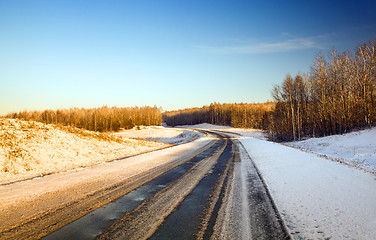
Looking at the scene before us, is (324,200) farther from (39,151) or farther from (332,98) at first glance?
(332,98)

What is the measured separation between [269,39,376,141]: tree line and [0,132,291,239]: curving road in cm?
2618

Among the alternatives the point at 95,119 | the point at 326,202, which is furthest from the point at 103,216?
the point at 95,119

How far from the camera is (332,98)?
1102 inches

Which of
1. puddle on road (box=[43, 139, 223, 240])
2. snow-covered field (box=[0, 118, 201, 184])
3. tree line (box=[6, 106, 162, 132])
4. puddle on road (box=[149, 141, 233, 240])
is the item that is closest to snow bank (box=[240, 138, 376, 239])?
puddle on road (box=[149, 141, 233, 240])

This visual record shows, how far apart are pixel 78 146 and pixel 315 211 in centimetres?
1377

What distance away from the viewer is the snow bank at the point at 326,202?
3.33 meters

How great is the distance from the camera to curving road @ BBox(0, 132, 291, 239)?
327cm

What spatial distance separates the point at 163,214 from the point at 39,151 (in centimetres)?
1026

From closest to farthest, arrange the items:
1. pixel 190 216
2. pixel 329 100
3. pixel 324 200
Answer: pixel 190 216, pixel 324 200, pixel 329 100

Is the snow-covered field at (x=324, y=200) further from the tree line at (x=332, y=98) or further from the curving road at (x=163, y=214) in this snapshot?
the tree line at (x=332, y=98)

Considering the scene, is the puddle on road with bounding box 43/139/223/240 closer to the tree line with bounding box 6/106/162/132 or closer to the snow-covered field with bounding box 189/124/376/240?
the snow-covered field with bounding box 189/124/376/240

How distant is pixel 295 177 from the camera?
6.89 meters

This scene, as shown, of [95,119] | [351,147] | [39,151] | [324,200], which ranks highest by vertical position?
[95,119]

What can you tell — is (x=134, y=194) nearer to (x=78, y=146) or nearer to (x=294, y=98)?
(x=78, y=146)
